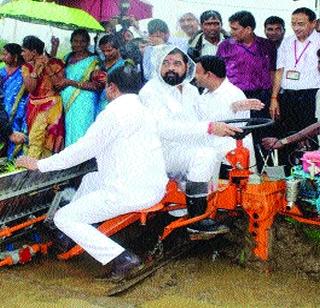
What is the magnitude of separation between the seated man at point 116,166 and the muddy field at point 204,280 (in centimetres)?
31

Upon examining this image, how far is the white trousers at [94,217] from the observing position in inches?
175

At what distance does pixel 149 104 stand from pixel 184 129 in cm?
44

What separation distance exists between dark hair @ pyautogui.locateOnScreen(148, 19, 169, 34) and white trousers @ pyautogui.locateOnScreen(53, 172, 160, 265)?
286cm

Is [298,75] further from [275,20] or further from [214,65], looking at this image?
[214,65]

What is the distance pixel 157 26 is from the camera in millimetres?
6809

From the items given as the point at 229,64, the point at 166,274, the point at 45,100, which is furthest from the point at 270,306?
the point at 45,100

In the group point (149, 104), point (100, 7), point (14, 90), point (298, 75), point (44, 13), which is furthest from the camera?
point (100, 7)

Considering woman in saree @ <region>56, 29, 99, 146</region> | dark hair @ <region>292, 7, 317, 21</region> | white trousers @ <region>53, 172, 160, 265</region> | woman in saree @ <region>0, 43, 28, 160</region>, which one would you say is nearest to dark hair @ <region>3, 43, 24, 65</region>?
woman in saree @ <region>0, 43, 28, 160</region>

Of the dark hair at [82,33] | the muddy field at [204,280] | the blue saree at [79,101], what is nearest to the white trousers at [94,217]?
the muddy field at [204,280]

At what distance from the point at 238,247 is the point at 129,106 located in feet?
5.33

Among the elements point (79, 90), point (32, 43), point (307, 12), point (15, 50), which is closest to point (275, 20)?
point (307, 12)

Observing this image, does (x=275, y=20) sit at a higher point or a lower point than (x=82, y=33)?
higher

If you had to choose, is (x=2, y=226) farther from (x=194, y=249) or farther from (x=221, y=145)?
(x=221, y=145)

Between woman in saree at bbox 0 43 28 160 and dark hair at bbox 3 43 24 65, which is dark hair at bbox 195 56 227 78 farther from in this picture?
dark hair at bbox 3 43 24 65
